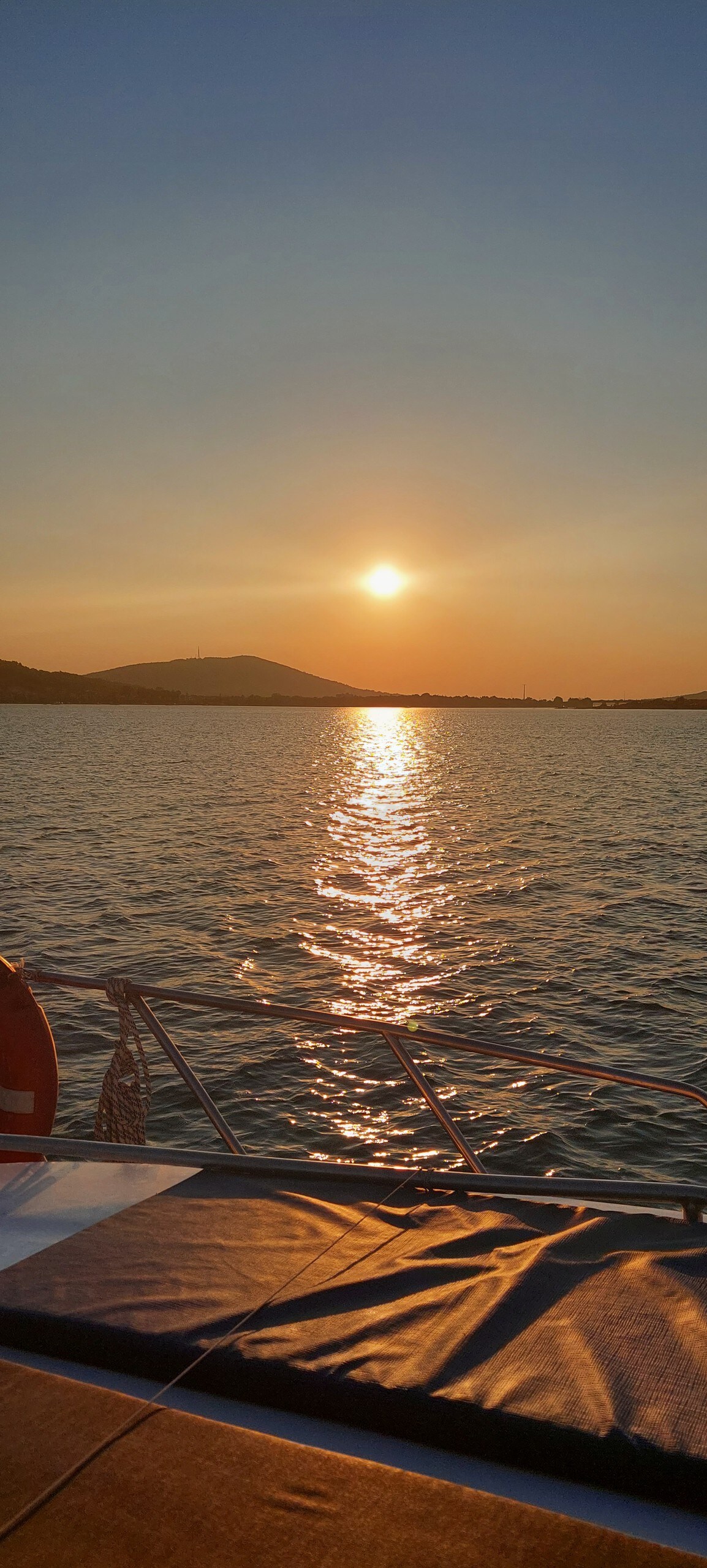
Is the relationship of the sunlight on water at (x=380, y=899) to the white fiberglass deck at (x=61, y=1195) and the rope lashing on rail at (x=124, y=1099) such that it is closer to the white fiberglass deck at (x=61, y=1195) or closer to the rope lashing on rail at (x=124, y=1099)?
the rope lashing on rail at (x=124, y=1099)

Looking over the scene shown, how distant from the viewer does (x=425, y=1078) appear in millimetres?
4641

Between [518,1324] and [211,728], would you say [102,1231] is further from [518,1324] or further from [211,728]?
[211,728]

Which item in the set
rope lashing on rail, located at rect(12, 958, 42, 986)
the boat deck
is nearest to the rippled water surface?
rope lashing on rail, located at rect(12, 958, 42, 986)

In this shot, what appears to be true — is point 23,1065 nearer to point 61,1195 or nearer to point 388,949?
point 61,1195

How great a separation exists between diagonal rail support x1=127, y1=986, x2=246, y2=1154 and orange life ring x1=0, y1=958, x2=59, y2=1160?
2.25 ft

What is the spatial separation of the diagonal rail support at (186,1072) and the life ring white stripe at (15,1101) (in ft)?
2.92

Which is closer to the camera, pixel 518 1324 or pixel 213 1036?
pixel 518 1324

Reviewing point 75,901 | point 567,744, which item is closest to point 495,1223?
point 75,901

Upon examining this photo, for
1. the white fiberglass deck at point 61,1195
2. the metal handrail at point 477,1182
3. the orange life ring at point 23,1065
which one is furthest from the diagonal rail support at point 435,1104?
the orange life ring at point 23,1065

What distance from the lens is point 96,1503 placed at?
229 cm

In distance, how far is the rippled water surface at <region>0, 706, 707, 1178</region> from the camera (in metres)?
10.3

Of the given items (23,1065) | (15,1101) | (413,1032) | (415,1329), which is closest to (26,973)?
(23,1065)

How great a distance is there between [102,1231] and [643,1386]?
193 centimetres

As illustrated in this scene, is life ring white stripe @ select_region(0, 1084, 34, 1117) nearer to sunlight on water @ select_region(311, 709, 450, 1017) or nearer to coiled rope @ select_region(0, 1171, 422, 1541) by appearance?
coiled rope @ select_region(0, 1171, 422, 1541)
